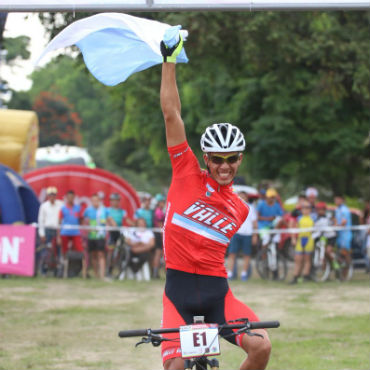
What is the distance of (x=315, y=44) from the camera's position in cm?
1875

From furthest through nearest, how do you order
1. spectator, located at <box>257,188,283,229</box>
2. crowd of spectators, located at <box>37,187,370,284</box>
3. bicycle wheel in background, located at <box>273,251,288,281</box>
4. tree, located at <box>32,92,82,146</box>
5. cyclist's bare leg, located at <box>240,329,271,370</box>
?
1. tree, located at <box>32,92,82,146</box>
2. spectator, located at <box>257,188,283,229</box>
3. bicycle wheel in background, located at <box>273,251,288,281</box>
4. crowd of spectators, located at <box>37,187,370,284</box>
5. cyclist's bare leg, located at <box>240,329,271,370</box>

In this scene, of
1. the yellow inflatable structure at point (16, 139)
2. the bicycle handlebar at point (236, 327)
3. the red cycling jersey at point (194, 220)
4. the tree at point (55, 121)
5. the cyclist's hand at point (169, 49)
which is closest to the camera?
the bicycle handlebar at point (236, 327)

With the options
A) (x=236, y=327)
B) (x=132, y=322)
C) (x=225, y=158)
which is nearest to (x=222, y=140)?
(x=225, y=158)

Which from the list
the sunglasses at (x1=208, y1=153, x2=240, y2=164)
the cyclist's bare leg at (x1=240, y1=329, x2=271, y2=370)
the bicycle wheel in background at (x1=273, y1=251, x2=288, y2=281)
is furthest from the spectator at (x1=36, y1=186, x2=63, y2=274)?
the cyclist's bare leg at (x1=240, y1=329, x2=271, y2=370)

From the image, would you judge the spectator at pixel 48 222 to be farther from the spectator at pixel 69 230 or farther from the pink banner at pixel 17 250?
the pink banner at pixel 17 250

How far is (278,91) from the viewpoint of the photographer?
27.2m

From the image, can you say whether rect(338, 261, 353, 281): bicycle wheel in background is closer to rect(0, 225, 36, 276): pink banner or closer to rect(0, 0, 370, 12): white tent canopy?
rect(0, 225, 36, 276): pink banner

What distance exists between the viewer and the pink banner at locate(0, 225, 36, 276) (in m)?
16.2

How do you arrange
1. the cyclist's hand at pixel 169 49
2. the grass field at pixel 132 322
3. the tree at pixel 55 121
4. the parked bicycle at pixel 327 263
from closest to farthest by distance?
the cyclist's hand at pixel 169 49, the grass field at pixel 132 322, the parked bicycle at pixel 327 263, the tree at pixel 55 121

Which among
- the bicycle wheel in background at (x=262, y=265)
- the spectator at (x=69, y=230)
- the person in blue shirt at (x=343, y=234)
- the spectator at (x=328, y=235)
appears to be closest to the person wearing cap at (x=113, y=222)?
the spectator at (x=69, y=230)

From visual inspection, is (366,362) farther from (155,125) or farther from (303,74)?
(155,125)

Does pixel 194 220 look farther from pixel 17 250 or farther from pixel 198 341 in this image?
pixel 17 250

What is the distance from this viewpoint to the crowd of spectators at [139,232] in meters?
18.6

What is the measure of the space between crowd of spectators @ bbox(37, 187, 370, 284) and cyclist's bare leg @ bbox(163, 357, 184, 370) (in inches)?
512
